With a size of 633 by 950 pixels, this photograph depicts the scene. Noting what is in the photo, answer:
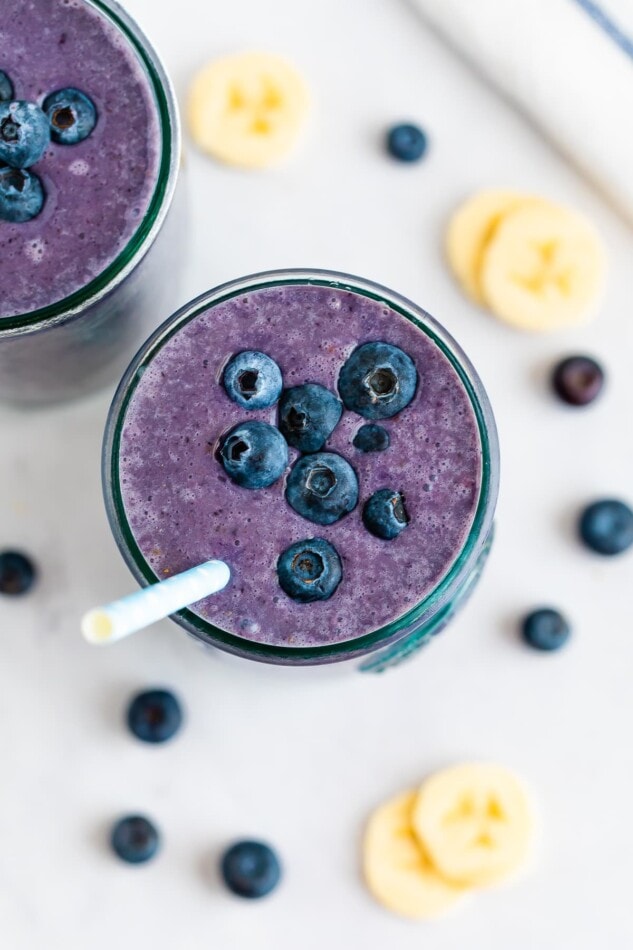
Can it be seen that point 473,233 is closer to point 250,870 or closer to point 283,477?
point 283,477

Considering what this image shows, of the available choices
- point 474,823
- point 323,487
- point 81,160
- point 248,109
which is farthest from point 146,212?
point 474,823

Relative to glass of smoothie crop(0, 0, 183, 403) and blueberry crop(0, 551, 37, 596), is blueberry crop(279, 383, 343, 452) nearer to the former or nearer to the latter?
glass of smoothie crop(0, 0, 183, 403)

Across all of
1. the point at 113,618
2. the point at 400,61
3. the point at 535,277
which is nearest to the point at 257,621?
the point at 113,618

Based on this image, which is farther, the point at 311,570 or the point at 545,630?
the point at 545,630

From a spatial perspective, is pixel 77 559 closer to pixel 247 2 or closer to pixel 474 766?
pixel 474 766

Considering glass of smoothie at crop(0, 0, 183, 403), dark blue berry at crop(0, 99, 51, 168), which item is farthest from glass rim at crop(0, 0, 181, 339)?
dark blue berry at crop(0, 99, 51, 168)

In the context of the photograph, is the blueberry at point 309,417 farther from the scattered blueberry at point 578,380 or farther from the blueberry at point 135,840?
the blueberry at point 135,840

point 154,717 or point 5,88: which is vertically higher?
point 5,88

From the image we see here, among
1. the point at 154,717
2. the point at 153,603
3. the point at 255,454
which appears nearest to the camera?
the point at 153,603
